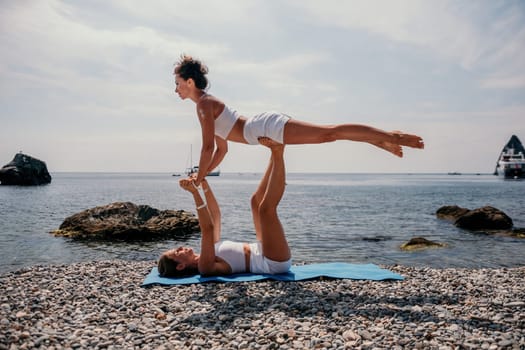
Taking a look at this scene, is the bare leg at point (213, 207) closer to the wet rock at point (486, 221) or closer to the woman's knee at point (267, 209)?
the woman's knee at point (267, 209)

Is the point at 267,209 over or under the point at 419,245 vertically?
over

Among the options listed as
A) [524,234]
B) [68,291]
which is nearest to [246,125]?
[68,291]

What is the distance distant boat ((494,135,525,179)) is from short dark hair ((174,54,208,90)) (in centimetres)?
11371

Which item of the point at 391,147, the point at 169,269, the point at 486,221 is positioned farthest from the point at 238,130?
the point at 486,221

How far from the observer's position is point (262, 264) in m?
6.75

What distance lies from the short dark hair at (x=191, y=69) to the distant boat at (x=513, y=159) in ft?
373

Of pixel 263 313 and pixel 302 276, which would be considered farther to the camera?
pixel 302 276

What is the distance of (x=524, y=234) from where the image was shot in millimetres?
16891

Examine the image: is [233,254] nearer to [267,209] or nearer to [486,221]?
[267,209]

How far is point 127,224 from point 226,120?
436 inches

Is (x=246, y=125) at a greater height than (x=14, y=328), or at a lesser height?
greater

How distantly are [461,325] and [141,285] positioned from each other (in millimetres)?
4414

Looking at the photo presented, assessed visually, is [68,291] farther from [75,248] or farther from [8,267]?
[75,248]

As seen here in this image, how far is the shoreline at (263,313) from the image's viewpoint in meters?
3.97
